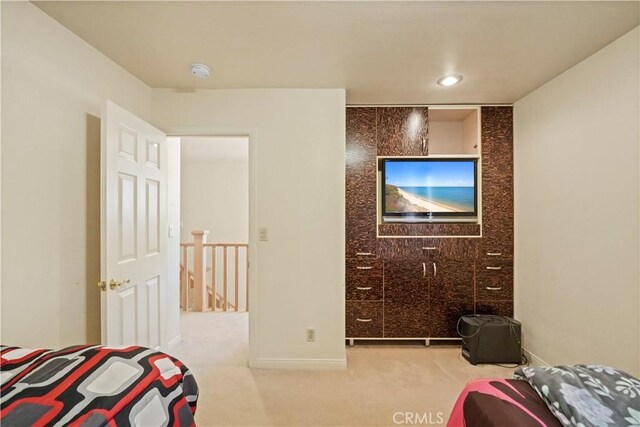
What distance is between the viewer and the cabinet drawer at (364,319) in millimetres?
2701

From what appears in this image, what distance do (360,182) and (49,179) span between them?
2167 millimetres

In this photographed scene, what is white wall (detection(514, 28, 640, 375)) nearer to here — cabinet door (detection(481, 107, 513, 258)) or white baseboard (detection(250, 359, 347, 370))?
cabinet door (detection(481, 107, 513, 258))

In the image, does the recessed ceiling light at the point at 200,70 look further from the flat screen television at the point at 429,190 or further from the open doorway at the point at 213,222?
the open doorway at the point at 213,222

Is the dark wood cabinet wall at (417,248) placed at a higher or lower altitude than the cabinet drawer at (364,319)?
higher

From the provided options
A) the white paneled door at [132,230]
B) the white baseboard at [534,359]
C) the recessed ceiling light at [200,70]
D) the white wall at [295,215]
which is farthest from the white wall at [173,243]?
the white baseboard at [534,359]

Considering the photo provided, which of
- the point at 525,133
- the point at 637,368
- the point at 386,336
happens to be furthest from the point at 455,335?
the point at 525,133

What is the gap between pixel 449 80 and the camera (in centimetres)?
221

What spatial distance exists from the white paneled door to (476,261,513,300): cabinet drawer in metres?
2.79

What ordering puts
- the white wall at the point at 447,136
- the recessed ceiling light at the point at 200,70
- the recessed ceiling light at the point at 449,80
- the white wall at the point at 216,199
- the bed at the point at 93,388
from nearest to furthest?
the bed at the point at 93,388, the recessed ceiling light at the point at 200,70, the recessed ceiling light at the point at 449,80, the white wall at the point at 447,136, the white wall at the point at 216,199

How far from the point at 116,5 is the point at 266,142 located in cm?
120

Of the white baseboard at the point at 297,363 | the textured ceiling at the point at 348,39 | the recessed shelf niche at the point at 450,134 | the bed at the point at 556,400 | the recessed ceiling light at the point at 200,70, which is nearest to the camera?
the bed at the point at 556,400

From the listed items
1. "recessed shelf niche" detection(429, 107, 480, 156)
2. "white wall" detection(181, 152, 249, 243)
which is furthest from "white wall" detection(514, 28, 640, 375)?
"white wall" detection(181, 152, 249, 243)

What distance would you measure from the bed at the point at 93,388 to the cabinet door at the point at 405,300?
77.8 inches

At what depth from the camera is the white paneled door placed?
1655 mm
